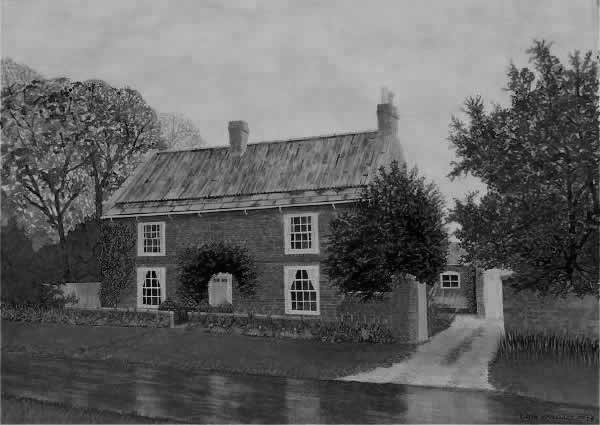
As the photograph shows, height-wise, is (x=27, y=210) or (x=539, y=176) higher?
(x=27, y=210)

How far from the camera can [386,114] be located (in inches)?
1005

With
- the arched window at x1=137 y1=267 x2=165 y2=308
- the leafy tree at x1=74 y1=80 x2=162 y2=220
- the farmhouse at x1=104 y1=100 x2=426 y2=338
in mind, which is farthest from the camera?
the leafy tree at x1=74 y1=80 x2=162 y2=220

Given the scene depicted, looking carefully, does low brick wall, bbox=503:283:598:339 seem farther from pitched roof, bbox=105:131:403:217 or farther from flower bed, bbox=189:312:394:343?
pitched roof, bbox=105:131:403:217

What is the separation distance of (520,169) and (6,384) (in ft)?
45.8

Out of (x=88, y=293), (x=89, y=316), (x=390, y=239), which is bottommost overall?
(x=89, y=316)

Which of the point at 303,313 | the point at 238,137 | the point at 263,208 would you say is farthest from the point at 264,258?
the point at 238,137

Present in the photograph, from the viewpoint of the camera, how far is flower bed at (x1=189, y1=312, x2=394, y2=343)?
21.0 metres

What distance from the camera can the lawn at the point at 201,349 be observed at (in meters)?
17.0

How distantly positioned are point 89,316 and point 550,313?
17.8m

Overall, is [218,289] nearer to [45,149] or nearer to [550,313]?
[45,149]

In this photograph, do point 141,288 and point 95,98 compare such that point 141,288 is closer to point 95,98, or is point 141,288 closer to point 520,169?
point 95,98

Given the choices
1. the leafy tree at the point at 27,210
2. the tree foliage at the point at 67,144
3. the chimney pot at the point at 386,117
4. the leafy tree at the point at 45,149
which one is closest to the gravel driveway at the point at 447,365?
the chimney pot at the point at 386,117

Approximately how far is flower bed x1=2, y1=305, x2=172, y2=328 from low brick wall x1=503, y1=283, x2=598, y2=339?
13144 mm

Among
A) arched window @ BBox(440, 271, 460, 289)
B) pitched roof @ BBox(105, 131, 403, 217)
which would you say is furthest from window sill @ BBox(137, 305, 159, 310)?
arched window @ BBox(440, 271, 460, 289)
